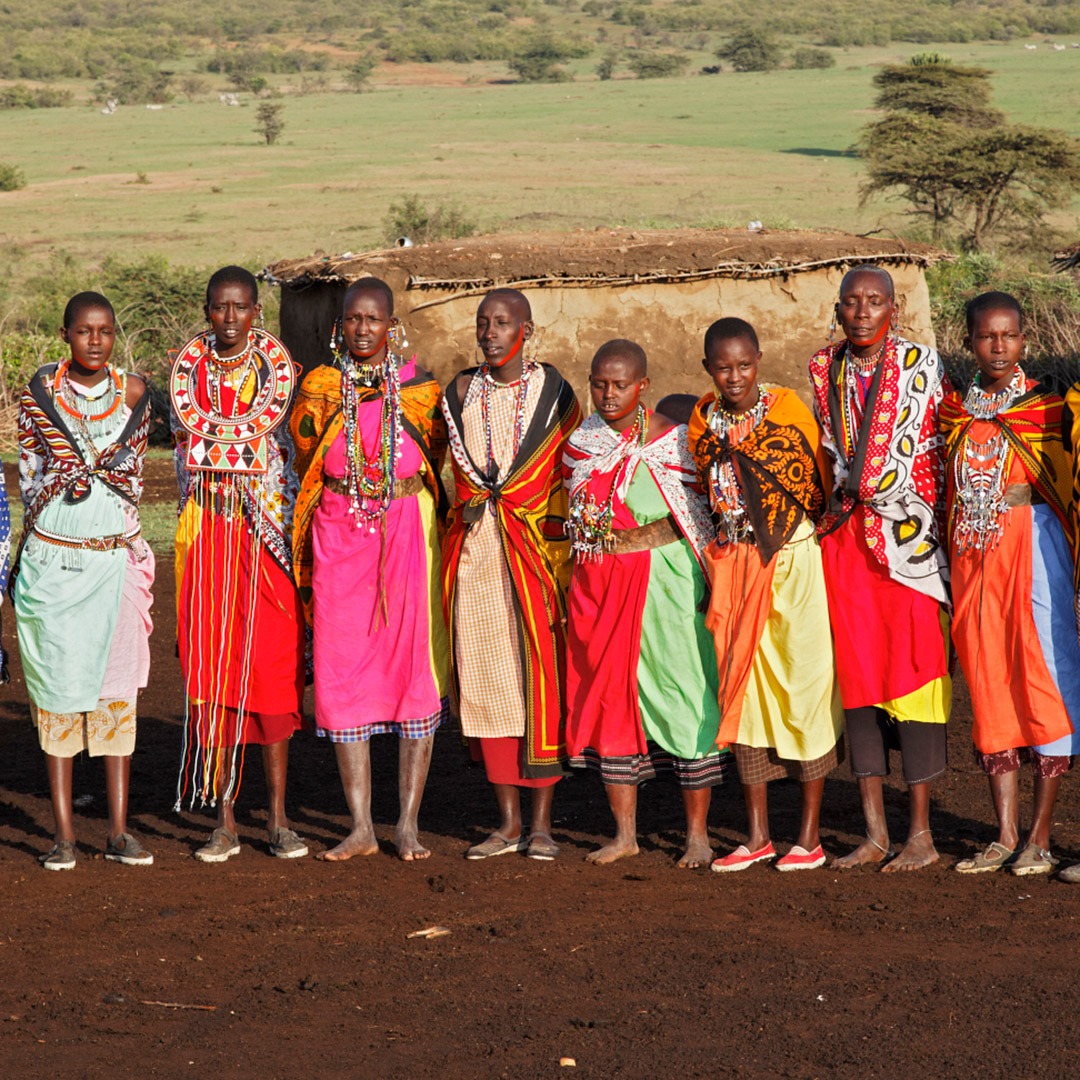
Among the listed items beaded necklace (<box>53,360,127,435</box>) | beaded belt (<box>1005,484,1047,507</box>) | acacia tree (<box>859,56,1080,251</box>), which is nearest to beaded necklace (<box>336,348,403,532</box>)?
beaded necklace (<box>53,360,127,435</box>)

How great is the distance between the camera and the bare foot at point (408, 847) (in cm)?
541

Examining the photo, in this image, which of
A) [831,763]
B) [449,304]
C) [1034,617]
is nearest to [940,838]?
[831,763]

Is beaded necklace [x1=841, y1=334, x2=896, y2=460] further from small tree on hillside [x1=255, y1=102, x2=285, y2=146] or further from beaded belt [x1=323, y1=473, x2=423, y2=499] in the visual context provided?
small tree on hillside [x1=255, y1=102, x2=285, y2=146]

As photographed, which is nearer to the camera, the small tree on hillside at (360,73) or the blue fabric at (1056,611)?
the blue fabric at (1056,611)

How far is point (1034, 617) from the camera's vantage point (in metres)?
5.00

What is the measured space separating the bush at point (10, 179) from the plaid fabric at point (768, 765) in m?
38.3

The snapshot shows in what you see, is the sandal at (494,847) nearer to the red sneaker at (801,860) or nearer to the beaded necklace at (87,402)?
the red sneaker at (801,860)

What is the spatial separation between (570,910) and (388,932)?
0.54 meters

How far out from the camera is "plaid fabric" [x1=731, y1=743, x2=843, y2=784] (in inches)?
204

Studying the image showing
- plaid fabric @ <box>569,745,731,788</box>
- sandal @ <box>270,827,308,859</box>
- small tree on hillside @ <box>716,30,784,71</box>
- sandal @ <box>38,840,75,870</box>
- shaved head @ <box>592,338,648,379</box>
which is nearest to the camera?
shaved head @ <box>592,338,648,379</box>

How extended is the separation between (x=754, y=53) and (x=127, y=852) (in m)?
69.0

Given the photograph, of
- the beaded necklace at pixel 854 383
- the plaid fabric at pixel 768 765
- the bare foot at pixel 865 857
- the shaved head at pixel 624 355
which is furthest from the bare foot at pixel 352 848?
the beaded necklace at pixel 854 383

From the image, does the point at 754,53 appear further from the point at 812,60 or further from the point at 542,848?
the point at 542,848

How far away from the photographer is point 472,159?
152 feet
